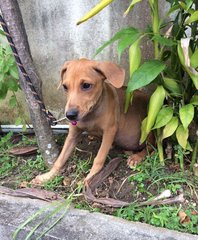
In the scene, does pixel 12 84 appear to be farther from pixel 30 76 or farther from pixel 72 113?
pixel 72 113

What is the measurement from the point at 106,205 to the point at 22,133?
1.51 m

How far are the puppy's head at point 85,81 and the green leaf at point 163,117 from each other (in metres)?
0.34

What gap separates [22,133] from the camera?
150 inches

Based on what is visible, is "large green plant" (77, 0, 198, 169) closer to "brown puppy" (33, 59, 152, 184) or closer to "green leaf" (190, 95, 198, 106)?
"green leaf" (190, 95, 198, 106)

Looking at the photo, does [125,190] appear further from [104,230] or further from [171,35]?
[171,35]

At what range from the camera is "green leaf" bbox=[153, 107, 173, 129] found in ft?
8.46

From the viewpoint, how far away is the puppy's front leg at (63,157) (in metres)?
3.01

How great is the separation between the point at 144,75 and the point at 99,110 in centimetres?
63

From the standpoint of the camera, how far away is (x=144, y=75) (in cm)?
236

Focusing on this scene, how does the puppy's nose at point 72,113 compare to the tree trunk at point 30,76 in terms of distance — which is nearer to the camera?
the puppy's nose at point 72,113

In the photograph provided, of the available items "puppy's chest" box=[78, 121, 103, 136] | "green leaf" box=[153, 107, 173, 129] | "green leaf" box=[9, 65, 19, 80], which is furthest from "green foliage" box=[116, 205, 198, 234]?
"green leaf" box=[9, 65, 19, 80]

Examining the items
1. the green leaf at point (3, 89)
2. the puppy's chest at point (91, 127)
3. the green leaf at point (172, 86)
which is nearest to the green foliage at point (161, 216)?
the puppy's chest at point (91, 127)

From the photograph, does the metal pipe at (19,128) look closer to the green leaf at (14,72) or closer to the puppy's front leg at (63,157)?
the puppy's front leg at (63,157)

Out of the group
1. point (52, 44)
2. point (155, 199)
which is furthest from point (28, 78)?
point (155, 199)
